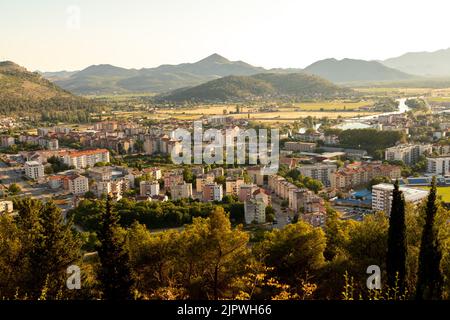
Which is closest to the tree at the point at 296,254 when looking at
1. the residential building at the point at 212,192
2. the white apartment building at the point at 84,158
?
the residential building at the point at 212,192

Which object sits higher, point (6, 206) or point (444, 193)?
point (6, 206)

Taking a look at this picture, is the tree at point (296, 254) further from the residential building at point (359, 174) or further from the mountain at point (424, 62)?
the mountain at point (424, 62)

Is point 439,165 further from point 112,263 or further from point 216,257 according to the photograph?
point 112,263

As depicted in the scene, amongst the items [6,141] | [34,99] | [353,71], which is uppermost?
[353,71]

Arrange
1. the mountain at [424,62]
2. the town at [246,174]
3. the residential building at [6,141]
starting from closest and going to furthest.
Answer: the town at [246,174] < the residential building at [6,141] < the mountain at [424,62]

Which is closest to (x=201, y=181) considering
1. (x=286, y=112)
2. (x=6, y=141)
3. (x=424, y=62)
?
(x=6, y=141)

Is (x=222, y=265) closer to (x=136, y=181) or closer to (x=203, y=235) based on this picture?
(x=203, y=235)

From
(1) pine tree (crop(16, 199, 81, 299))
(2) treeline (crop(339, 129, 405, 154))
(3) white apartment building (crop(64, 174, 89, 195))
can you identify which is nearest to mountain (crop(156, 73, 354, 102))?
(2) treeline (crop(339, 129, 405, 154))

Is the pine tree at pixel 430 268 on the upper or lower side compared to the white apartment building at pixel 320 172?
upper
